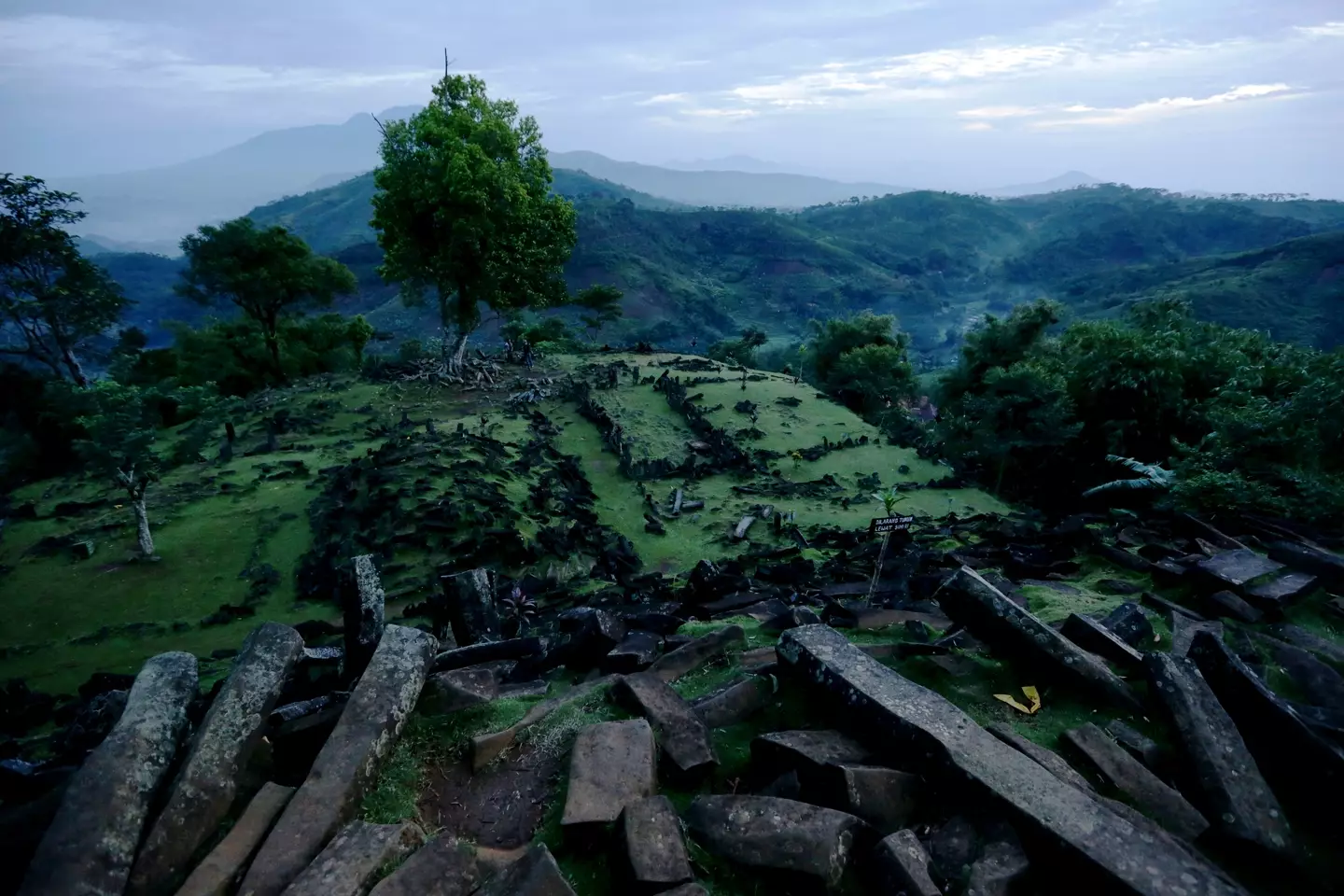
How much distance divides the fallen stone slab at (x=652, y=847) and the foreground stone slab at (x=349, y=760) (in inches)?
53.8

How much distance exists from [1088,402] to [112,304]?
105ft

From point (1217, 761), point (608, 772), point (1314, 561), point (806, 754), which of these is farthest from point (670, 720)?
point (1314, 561)

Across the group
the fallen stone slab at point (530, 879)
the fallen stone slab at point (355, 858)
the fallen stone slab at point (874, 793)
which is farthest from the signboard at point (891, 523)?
the fallen stone slab at point (355, 858)

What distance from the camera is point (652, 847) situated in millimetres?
2721

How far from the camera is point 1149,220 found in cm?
13450

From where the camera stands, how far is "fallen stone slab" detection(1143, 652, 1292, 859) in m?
2.92

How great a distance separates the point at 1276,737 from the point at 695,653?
3.28 metres

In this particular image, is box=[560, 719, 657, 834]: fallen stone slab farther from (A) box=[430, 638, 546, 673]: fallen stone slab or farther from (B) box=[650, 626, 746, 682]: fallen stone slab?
(A) box=[430, 638, 546, 673]: fallen stone slab

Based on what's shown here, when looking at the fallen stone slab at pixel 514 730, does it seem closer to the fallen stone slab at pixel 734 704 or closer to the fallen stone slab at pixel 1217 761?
the fallen stone slab at pixel 734 704

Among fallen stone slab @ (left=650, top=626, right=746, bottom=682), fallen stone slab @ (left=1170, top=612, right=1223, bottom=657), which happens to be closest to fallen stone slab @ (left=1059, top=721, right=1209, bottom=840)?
fallen stone slab @ (left=1170, top=612, right=1223, bottom=657)

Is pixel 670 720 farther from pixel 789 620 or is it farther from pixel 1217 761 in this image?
pixel 1217 761

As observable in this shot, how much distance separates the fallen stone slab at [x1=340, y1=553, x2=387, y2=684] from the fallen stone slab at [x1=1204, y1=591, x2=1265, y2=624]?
21.6ft

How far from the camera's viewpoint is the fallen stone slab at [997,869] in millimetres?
2609

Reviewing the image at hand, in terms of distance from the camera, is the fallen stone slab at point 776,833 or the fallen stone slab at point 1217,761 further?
the fallen stone slab at point 1217,761
